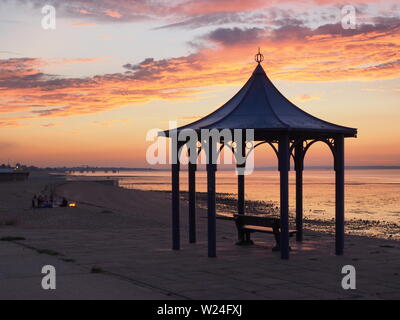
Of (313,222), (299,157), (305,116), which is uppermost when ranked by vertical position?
(305,116)

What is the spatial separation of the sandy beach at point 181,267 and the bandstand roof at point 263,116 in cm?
339

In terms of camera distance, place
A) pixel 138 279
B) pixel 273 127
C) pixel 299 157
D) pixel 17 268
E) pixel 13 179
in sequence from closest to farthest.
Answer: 1. pixel 138 279
2. pixel 17 268
3. pixel 273 127
4. pixel 299 157
5. pixel 13 179

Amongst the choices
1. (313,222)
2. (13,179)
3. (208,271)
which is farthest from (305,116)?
(13,179)

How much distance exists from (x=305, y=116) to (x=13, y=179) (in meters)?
108

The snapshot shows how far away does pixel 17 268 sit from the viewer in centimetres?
1316

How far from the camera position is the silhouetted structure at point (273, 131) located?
611 inches

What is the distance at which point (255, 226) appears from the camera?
1823cm

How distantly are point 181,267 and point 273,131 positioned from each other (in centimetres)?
Result: 444

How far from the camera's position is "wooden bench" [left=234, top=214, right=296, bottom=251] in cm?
1688
